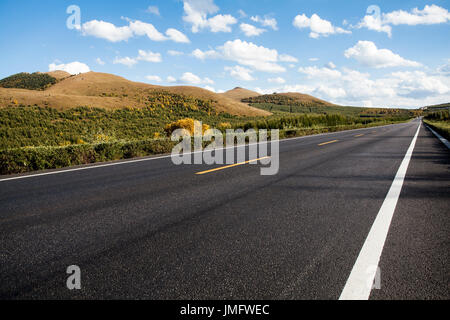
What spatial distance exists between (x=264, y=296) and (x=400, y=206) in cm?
332

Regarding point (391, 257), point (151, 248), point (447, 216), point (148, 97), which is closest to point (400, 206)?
point (447, 216)

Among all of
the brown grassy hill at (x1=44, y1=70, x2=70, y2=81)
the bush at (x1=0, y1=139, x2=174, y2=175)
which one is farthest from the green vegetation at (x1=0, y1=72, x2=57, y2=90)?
the bush at (x1=0, y1=139, x2=174, y2=175)

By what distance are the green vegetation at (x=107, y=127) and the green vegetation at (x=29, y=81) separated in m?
66.2

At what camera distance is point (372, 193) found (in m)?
Answer: 4.99

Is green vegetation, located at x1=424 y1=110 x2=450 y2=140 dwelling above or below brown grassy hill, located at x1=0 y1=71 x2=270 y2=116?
below

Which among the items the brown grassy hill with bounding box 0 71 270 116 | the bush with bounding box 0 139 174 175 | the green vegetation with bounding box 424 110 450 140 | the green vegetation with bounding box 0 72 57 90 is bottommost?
the bush with bounding box 0 139 174 175

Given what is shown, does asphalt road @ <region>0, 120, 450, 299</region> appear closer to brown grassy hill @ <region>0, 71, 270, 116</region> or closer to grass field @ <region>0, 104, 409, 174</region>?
grass field @ <region>0, 104, 409, 174</region>

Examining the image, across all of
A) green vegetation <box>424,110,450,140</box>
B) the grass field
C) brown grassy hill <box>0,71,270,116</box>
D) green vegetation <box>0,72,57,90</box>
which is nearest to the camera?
the grass field

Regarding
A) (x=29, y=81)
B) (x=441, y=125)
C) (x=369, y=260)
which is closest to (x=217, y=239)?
(x=369, y=260)

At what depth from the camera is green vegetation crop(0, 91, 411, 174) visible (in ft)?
28.8

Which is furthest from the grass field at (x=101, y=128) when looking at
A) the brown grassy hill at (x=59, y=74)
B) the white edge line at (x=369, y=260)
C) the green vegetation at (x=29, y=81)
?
the brown grassy hill at (x=59, y=74)

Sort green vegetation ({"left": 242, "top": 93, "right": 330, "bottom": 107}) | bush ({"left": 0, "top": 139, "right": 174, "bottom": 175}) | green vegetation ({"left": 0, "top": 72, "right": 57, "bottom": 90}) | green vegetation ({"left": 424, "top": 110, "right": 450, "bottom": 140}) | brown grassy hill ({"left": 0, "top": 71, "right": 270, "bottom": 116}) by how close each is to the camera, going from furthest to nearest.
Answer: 1. green vegetation ({"left": 242, "top": 93, "right": 330, "bottom": 107})
2. green vegetation ({"left": 0, "top": 72, "right": 57, "bottom": 90})
3. brown grassy hill ({"left": 0, "top": 71, "right": 270, "bottom": 116})
4. green vegetation ({"left": 424, "top": 110, "right": 450, "bottom": 140})
5. bush ({"left": 0, "top": 139, "right": 174, "bottom": 175})

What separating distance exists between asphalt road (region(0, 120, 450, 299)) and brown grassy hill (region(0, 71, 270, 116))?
80.4 m
